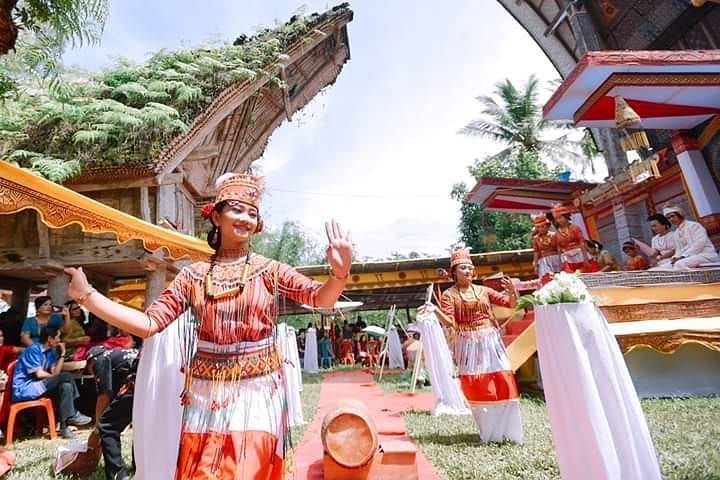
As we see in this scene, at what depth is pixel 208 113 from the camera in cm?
920

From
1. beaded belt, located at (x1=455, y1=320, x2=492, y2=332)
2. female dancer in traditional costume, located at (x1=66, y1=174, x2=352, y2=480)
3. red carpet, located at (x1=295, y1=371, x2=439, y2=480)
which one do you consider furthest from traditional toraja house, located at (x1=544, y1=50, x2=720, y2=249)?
female dancer in traditional costume, located at (x1=66, y1=174, x2=352, y2=480)

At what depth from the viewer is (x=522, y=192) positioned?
10.6 meters

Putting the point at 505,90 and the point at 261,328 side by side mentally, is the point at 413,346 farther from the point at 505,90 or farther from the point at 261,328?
the point at 505,90

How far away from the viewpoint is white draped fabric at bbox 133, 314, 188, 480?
107 inches

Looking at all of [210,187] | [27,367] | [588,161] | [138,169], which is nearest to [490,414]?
[27,367]

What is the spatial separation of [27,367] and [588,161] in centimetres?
2292

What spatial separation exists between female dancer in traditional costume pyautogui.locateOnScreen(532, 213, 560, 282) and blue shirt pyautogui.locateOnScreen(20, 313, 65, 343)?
25.0 ft

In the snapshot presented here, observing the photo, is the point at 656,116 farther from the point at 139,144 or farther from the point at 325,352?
the point at 325,352

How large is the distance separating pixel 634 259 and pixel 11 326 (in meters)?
10.9

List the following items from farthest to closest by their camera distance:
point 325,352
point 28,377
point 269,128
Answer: point 325,352 < point 269,128 < point 28,377

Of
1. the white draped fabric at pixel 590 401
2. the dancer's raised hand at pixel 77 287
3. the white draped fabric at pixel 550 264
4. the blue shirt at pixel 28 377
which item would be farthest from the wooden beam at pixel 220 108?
the white draped fabric at pixel 590 401

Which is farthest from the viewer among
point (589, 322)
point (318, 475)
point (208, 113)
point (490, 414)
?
point (208, 113)

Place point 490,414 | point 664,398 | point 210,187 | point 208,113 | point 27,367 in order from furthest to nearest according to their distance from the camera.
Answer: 1. point 210,187
2. point 208,113
3. point 664,398
4. point 27,367
5. point 490,414

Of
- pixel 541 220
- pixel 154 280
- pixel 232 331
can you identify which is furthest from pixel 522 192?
pixel 232 331
